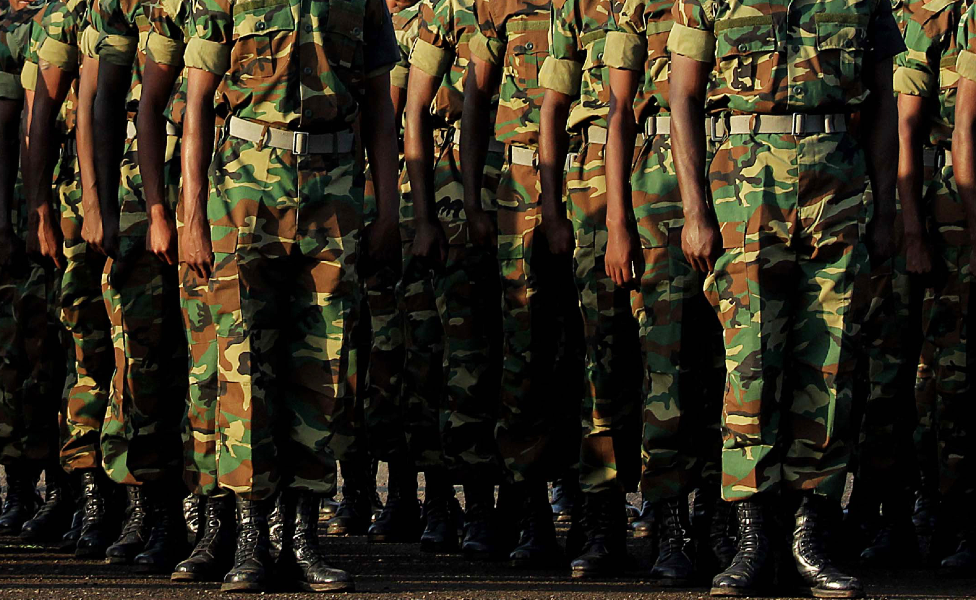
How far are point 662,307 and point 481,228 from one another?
114 cm

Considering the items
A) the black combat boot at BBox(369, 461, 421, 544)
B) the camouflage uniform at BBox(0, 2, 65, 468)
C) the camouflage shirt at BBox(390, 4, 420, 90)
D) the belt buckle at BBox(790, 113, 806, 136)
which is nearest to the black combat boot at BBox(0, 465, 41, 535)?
the camouflage uniform at BBox(0, 2, 65, 468)

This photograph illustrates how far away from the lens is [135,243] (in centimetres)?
711

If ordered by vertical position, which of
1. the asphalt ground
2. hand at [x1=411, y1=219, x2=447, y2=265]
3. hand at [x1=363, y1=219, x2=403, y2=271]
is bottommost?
the asphalt ground

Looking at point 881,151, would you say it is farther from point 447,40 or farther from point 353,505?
point 353,505

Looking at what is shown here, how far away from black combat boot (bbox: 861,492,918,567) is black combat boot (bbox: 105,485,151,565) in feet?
9.61

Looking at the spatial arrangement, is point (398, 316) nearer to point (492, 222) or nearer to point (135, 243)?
point (492, 222)

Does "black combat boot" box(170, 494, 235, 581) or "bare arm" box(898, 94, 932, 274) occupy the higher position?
"bare arm" box(898, 94, 932, 274)

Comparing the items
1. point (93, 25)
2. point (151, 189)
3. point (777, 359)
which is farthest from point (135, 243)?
point (777, 359)

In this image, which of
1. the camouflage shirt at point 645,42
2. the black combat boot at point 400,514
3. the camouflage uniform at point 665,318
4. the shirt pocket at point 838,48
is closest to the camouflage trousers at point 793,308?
the shirt pocket at point 838,48

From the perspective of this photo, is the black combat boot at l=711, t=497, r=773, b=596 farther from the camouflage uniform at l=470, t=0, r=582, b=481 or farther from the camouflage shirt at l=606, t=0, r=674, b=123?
the camouflage shirt at l=606, t=0, r=674, b=123

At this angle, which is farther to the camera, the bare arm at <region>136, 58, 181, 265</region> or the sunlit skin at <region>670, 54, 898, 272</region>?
the bare arm at <region>136, 58, 181, 265</region>

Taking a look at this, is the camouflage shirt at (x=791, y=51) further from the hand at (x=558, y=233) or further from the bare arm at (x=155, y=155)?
the bare arm at (x=155, y=155)

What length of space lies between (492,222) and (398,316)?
40.4 inches

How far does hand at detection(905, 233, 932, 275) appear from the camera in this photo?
23.7 feet
